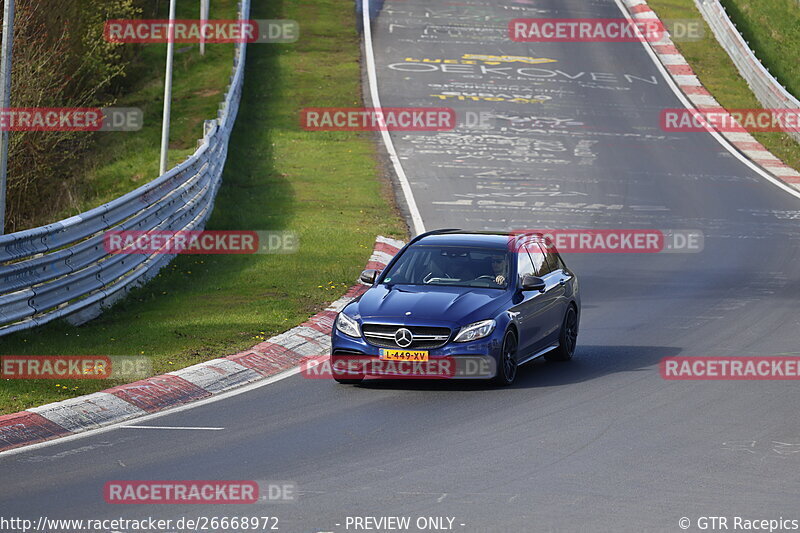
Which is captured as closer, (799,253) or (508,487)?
(508,487)

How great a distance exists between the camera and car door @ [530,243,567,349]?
14703 millimetres

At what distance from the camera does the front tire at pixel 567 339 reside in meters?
15.2

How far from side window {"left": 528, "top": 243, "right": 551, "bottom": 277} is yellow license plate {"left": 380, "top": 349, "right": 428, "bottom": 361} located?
2.41 m

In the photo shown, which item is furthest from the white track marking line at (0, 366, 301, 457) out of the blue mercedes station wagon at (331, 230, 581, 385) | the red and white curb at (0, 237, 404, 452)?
the blue mercedes station wagon at (331, 230, 581, 385)

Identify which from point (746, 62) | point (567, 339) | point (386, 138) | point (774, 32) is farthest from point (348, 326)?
point (774, 32)

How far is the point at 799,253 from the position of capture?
80.3 ft

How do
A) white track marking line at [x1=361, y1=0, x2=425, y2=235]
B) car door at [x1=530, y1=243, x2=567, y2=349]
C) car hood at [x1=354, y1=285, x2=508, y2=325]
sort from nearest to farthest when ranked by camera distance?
car hood at [x1=354, y1=285, x2=508, y2=325]
car door at [x1=530, y1=243, x2=567, y2=349]
white track marking line at [x1=361, y1=0, x2=425, y2=235]

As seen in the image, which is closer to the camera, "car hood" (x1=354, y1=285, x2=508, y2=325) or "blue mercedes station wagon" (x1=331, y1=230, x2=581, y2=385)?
"blue mercedes station wagon" (x1=331, y1=230, x2=581, y2=385)

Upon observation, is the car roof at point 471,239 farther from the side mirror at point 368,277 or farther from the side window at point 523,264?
the side mirror at point 368,277

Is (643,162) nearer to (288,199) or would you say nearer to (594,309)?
(288,199)

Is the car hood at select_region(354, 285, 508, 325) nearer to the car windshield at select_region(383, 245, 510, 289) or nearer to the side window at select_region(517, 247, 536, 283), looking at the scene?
the car windshield at select_region(383, 245, 510, 289)

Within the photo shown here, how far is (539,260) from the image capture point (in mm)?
15289

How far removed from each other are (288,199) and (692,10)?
3035 cm

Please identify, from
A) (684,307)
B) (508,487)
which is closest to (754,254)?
(684,307)
